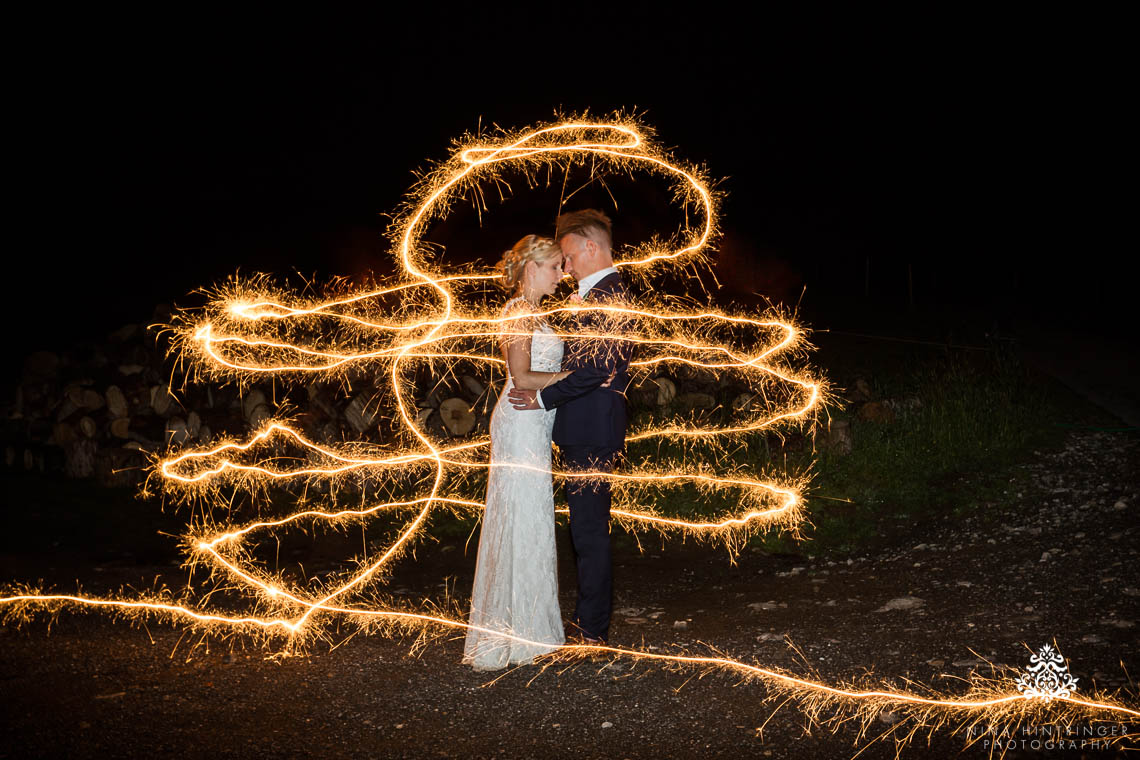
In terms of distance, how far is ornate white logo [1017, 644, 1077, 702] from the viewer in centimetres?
339

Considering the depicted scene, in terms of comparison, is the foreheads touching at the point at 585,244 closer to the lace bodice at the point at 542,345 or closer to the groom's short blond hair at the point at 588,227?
the groom's short blond hair at the point at 588,227

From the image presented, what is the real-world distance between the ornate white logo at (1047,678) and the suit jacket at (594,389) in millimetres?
2011

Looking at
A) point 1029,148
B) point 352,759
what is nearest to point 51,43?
point 352,759

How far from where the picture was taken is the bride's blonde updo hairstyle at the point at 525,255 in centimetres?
418

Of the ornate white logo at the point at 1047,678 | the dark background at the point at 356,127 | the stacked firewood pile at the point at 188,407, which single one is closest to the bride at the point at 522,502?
the ornate white logo at the point at 1047,678

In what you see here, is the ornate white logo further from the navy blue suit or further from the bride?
the bride

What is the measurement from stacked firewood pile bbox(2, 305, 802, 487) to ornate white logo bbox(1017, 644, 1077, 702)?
14.6 feet

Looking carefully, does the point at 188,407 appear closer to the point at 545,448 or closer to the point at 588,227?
the point at 545,448

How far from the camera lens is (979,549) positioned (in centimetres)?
548

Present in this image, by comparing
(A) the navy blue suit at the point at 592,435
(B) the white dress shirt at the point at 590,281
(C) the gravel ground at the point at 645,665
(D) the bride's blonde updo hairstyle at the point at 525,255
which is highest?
(D) the bride's blonde updo hairstyle at the point at 525,255

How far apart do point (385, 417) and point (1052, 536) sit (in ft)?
18.5

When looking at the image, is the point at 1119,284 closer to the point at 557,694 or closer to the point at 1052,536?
the point at 1052,536

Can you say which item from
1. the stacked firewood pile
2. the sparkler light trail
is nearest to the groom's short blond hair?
the sparkler light trail

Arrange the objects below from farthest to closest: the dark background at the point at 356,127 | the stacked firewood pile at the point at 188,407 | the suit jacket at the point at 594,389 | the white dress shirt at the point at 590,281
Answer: the dark background at the point at 356,127 < the stacked firewood pile at the point at 188,407 < the white dress shirt at the point at 590,281 < the suit jacket at the point at 594,389
